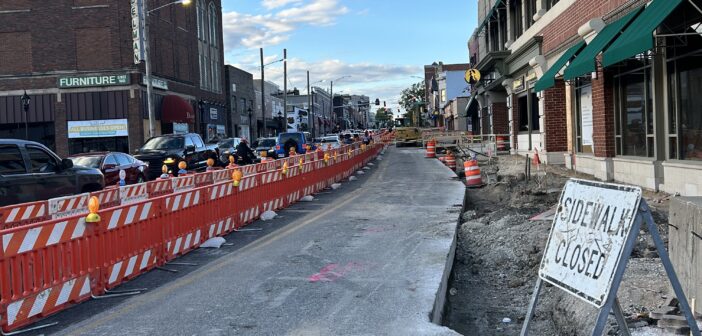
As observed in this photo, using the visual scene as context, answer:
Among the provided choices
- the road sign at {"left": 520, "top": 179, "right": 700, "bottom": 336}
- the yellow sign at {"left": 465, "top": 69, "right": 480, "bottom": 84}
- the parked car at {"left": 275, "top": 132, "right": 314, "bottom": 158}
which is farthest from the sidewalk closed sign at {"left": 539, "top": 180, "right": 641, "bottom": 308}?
the yellow sign at {"left": 465, "top": 69, "right": 480, "bottom": 84}

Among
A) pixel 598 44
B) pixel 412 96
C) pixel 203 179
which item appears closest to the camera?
pixel 598 44

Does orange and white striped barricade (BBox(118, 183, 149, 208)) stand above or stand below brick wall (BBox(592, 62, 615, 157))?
below

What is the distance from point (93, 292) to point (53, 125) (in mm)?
33005

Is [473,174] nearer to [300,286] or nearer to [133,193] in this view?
[133,193]

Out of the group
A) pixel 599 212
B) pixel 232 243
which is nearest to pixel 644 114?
pixel 232 243

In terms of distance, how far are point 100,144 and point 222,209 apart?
94.0 ft

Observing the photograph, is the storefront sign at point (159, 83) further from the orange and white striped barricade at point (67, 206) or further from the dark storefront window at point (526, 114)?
the orange and white striped barricade at point (67, 206)

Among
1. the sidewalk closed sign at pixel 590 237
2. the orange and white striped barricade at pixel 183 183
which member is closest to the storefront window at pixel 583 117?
the orange and white striped barricade at pixel 183 183

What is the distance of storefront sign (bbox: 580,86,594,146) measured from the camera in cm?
1741

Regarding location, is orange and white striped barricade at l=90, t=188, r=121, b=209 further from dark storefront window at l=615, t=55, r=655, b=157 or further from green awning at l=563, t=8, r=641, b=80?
dark storefront window at l=615, t=55, r=655, b=157

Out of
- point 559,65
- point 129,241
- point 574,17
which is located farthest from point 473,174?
point 129,241

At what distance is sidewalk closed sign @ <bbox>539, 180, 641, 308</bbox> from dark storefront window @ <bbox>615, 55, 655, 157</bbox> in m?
9.70

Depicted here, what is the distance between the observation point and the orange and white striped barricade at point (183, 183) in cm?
1330

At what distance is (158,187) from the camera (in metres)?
12.9
